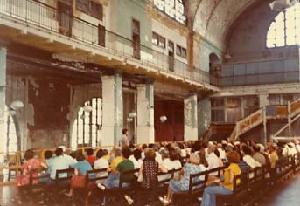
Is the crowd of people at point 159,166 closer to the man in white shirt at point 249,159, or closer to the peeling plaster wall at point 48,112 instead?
the man in white shirt at point 249,159

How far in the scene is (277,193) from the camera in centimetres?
1178

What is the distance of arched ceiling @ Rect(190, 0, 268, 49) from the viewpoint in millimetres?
29750

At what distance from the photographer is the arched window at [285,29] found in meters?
33.2

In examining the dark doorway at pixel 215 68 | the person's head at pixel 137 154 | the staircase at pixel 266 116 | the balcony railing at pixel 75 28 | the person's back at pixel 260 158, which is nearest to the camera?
the person's head at pixel 137 154

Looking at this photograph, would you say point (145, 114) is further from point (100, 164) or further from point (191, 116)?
point (100, 164)

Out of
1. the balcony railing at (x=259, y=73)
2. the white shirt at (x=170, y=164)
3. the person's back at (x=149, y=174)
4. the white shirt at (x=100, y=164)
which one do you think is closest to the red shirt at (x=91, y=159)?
the white shirt at (x=100, y=164)

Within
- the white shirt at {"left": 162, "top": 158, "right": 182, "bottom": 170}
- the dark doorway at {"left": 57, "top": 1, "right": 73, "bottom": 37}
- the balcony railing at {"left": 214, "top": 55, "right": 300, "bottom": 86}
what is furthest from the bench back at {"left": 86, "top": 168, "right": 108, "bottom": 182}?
the balcony railing at {"left": 214, "top": 55, "right": 300, "bottom": 86}

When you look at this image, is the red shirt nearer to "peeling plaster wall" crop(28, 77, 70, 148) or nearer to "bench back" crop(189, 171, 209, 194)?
"bench back" crop(189, 171, 209, 194)

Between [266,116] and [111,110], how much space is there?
553 inches

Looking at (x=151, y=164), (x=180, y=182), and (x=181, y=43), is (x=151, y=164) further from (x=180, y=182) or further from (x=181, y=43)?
(x=181, y=43)

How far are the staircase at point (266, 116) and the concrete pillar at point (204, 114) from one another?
263 centimetres

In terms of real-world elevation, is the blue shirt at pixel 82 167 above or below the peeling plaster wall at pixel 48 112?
below

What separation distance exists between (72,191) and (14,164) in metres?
6.36

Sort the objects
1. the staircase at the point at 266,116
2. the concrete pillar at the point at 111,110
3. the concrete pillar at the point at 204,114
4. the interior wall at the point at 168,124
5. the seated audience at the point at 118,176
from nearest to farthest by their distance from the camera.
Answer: the seated audience at the point at 118,176 → the concrete pillar at the point at 111,110 → the staircase at the point at 266,116 → the concrete pillar at the point at 204,114 → the interior wall at the point at 168,124
